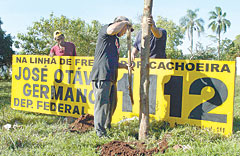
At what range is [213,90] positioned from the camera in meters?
4.54

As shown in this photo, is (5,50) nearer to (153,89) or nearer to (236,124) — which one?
(153,89)

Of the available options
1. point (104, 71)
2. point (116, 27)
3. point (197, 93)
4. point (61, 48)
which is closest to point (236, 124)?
point (197, 93)

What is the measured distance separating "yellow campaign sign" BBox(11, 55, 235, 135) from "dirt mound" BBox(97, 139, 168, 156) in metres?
1.24

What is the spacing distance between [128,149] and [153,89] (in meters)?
1.81

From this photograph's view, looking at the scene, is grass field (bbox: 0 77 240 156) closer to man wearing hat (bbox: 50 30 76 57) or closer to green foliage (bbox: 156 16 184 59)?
man wearing hat (bbox: 50 30 76 57)

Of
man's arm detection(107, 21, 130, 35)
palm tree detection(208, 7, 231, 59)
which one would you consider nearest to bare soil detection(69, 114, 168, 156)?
man's arm detection(107, 21, 130, 35)

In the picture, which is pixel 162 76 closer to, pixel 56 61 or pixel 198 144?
pixel 198 144

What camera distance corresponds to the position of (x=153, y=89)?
198 inches

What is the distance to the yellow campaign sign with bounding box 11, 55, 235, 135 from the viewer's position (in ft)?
14.7

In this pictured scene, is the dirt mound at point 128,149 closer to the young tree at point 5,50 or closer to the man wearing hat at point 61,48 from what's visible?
the man wearing hat at point 61,48

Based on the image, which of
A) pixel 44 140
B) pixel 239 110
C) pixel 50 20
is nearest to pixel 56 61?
pixel 44 140

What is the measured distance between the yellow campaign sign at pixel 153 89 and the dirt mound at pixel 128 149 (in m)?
1.24

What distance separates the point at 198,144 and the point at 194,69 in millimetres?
1489

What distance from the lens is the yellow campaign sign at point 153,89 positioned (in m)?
4.49
